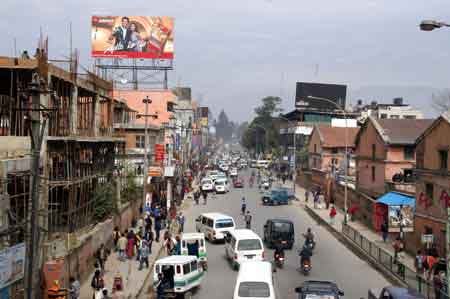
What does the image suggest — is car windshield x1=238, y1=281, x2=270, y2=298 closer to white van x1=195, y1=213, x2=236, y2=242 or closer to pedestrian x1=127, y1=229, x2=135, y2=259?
pedestrian x1=127, y1=229, x2=135, y2=259

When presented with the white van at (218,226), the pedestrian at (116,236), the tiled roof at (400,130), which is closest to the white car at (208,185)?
the tiled roof at (400,130)

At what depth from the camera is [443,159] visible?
30953 millimetres

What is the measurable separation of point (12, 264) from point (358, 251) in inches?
787

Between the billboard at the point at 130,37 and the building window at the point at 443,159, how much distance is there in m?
45.3

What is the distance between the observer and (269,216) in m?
51.1

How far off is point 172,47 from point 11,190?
52280 mm

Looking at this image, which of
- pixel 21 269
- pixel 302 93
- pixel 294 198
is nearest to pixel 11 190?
pixel 21 269

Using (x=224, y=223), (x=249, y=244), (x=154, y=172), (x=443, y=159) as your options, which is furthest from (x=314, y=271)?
(x=154, y=172)

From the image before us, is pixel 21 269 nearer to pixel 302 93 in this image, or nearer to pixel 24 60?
pixel 24 60

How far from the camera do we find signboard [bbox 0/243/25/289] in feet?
56.5

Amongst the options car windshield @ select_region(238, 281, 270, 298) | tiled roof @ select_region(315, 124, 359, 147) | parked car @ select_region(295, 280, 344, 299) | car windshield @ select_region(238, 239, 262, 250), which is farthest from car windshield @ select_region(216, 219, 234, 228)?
tiled roof @ select_region(315, 124, 359, 147)

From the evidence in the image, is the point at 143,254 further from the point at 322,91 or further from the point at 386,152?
the point at 322,91

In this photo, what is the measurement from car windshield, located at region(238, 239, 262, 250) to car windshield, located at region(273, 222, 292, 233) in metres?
5.90

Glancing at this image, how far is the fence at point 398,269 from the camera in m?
22.1
